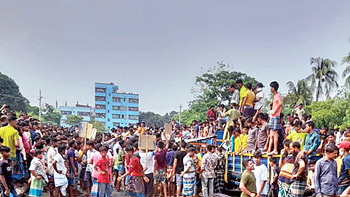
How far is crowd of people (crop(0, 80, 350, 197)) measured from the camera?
6.45 m

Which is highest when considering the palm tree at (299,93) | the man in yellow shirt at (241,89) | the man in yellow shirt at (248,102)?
the palm tree at (299,93)

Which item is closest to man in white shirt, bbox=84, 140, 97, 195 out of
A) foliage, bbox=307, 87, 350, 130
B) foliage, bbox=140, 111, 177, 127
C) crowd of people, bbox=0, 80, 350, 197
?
crowd of people, bbox=0, 80, 350, 197

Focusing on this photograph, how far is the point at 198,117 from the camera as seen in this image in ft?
130

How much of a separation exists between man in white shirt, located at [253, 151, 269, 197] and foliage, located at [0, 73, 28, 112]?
51041 mm

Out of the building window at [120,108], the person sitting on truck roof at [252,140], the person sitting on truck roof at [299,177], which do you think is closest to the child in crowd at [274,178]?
the person sitting on truck roof at [299,177]

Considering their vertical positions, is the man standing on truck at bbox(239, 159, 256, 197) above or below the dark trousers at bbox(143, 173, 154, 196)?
above

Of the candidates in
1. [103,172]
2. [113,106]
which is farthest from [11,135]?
[113,106]

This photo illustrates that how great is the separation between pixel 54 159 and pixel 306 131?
6.20 metres

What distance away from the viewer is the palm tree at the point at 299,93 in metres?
36.6

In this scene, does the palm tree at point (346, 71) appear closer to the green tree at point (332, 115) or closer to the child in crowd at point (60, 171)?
the green tree at point (332, 115)

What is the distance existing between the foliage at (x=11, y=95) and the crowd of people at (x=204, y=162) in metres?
45.7

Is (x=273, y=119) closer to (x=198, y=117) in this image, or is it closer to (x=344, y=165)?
(x=344, y=165)

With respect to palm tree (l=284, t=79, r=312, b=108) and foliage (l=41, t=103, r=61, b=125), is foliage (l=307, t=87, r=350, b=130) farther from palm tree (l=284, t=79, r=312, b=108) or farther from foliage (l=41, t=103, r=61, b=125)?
foliage (l=41, t=103, r=61, b=125)

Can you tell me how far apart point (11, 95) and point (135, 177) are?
2023 inches
